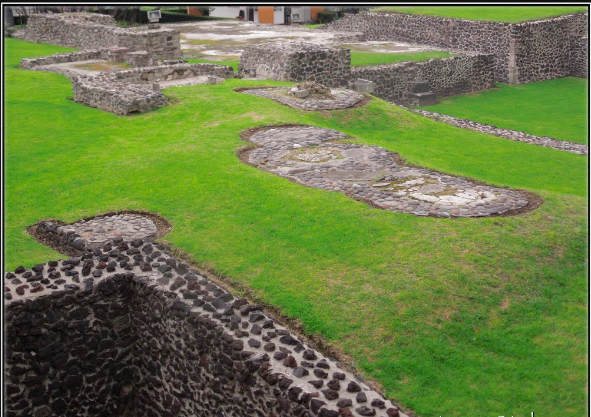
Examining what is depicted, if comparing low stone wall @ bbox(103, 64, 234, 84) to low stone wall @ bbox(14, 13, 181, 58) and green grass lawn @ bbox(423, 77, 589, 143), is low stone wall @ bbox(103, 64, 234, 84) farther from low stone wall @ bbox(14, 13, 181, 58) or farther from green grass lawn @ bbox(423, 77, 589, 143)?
green grass lawn @ bbox(423, 77, 589, 143)

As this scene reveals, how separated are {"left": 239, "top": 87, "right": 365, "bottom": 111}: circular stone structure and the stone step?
6.48 metres

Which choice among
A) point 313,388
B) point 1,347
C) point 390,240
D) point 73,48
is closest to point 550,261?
point 390,240

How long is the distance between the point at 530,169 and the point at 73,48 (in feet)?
66.3

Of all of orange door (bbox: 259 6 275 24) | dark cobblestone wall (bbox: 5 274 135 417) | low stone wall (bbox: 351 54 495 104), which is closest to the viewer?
dark cobblestone wall (bbox: 5 274 135 417)

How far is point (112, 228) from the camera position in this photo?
1137cm

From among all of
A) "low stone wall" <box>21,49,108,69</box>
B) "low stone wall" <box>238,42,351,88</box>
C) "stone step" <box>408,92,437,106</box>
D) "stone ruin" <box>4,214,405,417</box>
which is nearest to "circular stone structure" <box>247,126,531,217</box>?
"stone ruin" <box>4,214,405,417</box>

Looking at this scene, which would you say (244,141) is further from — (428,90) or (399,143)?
(428,90)

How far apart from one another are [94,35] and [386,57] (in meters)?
11.1

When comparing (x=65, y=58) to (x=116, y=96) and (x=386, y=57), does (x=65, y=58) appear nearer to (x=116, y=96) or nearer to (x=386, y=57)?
(x=116, y=96)

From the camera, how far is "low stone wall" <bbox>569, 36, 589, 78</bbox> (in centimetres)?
3052

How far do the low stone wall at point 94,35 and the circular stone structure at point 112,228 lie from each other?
15030mm

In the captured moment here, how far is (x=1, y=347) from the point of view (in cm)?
736

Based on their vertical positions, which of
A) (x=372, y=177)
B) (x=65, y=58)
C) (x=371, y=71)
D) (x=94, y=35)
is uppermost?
(x=94, y=35)

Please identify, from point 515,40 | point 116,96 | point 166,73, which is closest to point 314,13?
point 515,40
